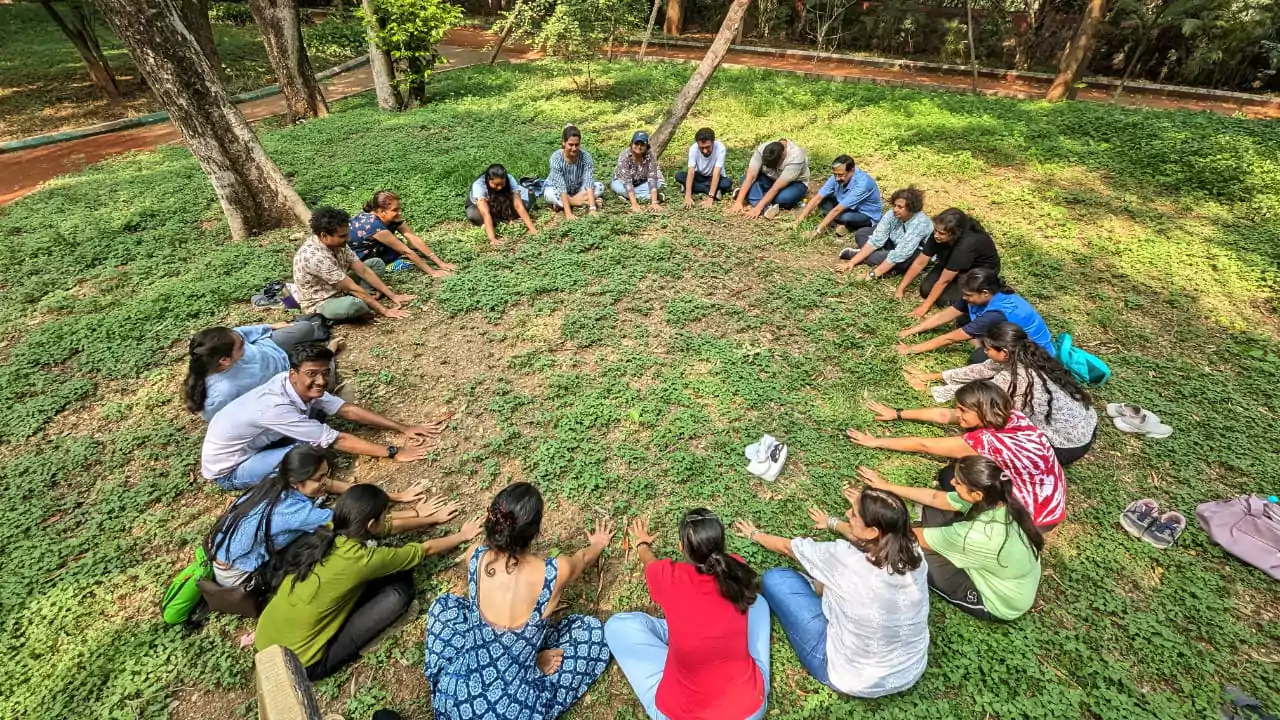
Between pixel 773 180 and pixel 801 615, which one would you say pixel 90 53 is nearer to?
pixel 773 180

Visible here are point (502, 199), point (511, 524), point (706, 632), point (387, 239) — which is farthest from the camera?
point (502, 199)

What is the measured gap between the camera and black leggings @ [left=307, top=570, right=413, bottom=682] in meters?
2.91

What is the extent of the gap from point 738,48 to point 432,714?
1806 centimetres

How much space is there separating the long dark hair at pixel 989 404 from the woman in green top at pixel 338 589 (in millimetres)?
3533

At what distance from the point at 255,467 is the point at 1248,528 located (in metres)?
6.40

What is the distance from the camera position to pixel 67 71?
46.6 feet

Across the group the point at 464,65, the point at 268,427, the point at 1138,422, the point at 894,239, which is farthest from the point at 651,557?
the point at 464,65

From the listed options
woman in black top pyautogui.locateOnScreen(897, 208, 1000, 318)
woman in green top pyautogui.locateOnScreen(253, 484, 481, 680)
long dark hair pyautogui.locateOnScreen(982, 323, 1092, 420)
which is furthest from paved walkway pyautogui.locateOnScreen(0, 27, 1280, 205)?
long dark hair pyautogui.locateOnScreen(982, 323, 1092, 420)

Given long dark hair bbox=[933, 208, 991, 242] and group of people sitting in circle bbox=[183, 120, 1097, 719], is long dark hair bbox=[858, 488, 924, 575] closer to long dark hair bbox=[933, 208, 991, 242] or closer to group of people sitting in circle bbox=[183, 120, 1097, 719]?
group of people sitting in circle bbox=[183, 120, 1097, 719]

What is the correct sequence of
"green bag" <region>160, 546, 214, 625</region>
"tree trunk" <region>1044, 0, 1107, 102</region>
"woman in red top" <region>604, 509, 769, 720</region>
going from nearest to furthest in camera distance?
"woman in red top" <region>604, 509, 769, 720</region>
"green bag" <region>160, 546, 214, 625</region>
"tree trunk" <region>1044, 0, 1107, 102</region>

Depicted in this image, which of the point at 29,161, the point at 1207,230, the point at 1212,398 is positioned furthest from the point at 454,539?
the point at 29,161

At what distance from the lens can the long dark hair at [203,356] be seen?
3.66m

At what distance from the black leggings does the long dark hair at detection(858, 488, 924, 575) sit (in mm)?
2566

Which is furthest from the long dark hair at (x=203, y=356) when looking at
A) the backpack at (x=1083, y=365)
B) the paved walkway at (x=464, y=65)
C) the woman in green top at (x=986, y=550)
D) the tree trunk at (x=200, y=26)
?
the tree trunk at (x=200, y=26)
